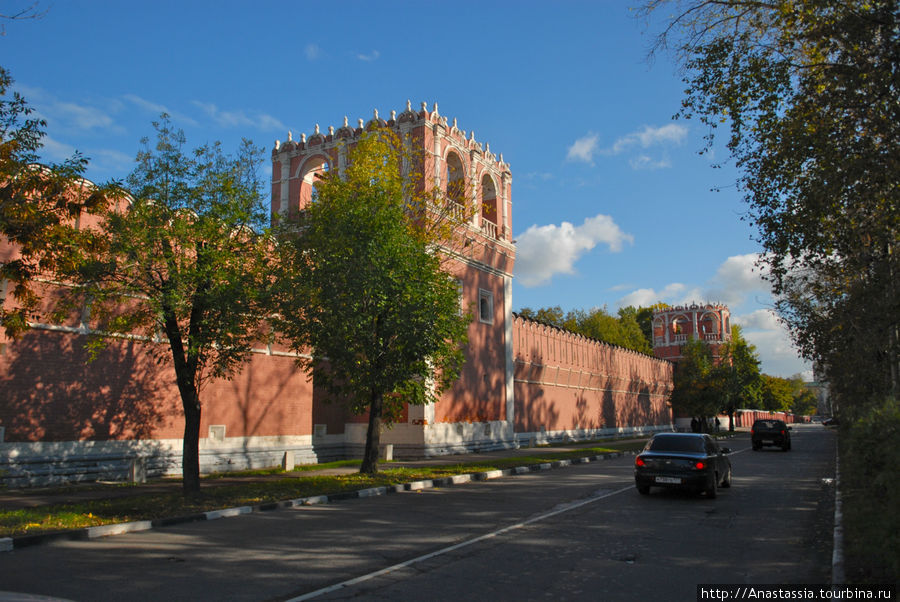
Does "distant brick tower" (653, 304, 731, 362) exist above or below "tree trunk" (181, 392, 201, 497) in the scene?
above

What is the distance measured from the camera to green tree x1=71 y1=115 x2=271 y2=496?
13.2m

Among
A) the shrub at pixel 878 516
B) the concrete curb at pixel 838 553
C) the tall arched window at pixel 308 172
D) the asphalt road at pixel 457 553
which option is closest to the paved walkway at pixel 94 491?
the asphalt road at pixel 457 553

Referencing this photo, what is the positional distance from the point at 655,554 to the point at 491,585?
103 inches

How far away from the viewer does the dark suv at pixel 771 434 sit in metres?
33.2

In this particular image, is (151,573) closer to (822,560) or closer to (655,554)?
(655,554)

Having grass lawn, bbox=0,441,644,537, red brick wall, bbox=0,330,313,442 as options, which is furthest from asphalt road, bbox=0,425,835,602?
red brick wall, bbox=0,330,313,442

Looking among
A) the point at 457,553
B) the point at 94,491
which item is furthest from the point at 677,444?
the point at 94,491

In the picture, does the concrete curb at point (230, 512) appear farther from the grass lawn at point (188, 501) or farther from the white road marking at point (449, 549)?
the white road marking at point (449, 549)

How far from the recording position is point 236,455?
71.4 feet

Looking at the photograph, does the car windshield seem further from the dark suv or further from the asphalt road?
the dark suv

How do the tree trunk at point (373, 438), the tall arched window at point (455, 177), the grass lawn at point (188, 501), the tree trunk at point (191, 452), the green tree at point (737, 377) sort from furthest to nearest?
the green tree at point (737, 377)
the tall arched window at point (455, 177)
the tree trunk at point (373, 438)
the tree trunk at point (191, 452)
the grass lawn at point (188, 501)

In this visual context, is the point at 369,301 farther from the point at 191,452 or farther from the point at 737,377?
the point at 737,377

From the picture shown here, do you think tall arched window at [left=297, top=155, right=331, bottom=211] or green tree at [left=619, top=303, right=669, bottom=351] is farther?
green tree at [left=619, top=303, right=669, bottom=351]

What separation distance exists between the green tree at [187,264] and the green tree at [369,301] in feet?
6.32
